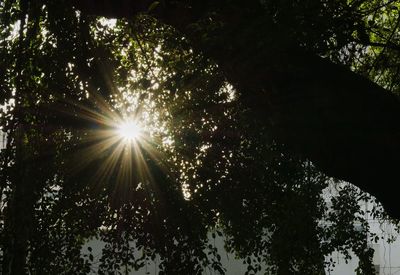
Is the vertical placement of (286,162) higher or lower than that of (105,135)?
higher

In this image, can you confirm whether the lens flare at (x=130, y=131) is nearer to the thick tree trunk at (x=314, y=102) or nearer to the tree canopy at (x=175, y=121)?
the tree canopy at (x=175, y=121)

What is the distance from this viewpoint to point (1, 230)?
4.51 m

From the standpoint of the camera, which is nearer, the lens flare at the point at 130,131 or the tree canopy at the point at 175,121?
the tree canopy at the point at 175,121

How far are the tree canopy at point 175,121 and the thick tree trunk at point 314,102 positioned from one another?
0.05 ft


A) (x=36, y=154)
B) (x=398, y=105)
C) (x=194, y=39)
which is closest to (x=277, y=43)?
(x=194, y=39)

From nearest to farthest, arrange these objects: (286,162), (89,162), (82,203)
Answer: (89,162) < (82,203) < (286,162)

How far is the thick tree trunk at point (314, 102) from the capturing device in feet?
13.7

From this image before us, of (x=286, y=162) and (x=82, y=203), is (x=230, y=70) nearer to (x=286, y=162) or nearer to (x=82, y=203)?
(x=82, y=203)

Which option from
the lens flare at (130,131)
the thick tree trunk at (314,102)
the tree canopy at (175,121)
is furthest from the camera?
the lens flare at (130,131)

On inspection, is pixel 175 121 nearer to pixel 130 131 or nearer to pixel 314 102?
pixel 130 131

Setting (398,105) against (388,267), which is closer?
(398,105)

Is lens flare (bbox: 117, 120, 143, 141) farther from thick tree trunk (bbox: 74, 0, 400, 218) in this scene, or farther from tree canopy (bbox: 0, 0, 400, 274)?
thick tree trunk (bbox: 74, 0, 400, 218)

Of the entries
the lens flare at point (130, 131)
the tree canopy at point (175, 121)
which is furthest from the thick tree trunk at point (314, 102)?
the lens flare at point (130, 131)

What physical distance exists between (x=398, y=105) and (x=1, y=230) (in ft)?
15.5
